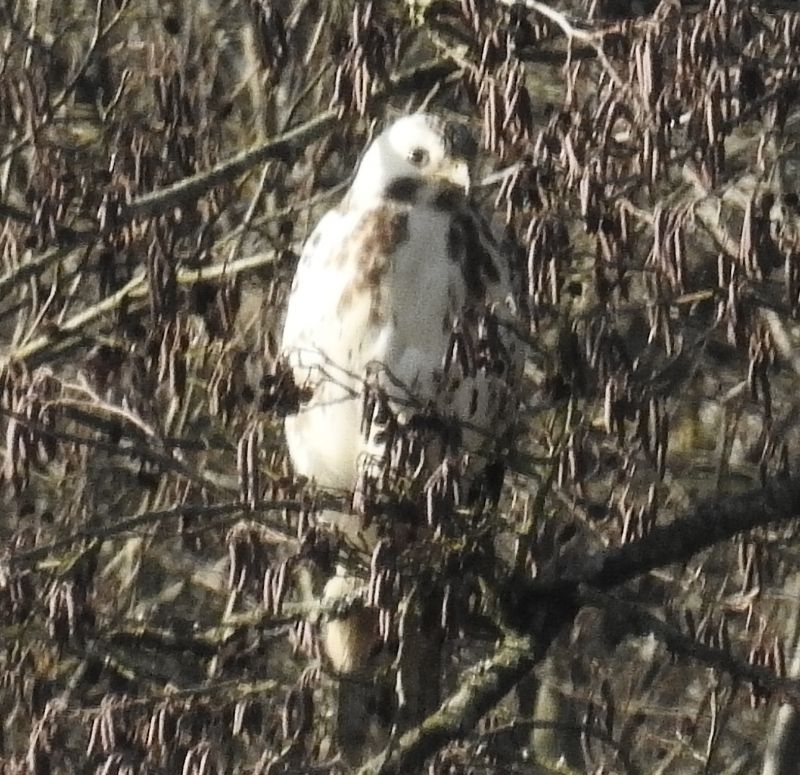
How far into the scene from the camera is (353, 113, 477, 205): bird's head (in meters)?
3.91

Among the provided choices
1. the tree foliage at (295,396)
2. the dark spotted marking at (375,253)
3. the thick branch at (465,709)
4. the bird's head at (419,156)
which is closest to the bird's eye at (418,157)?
the bird's head at (419,156)

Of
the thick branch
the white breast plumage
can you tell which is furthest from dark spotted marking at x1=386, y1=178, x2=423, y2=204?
the thick branch

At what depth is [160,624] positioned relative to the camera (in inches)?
174

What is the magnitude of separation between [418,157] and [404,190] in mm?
76

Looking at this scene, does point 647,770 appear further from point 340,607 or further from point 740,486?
point 340,607

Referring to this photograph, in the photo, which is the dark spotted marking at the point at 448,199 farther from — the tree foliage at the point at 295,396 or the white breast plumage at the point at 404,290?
the tree foliage at the point at 295,396

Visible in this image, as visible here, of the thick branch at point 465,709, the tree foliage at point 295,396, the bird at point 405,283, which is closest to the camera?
the tree foliage at point 295,396

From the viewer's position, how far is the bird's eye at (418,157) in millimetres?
3932

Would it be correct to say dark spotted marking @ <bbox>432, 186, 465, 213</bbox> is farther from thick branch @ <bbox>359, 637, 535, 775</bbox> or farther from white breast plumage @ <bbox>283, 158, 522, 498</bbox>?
thick branch @ <bbox>359, 637, 535, 775</bbox>

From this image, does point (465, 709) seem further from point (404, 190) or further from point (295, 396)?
point (404, 190)

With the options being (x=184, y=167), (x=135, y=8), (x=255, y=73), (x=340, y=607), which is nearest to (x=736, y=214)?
(x=255, y=73)

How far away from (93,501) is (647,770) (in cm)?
169

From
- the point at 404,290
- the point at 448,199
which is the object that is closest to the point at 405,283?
the point at 404,290

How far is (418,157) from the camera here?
395 centimetres
